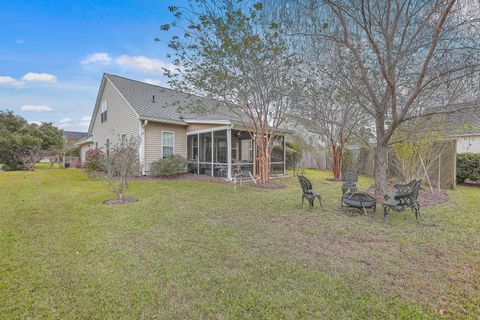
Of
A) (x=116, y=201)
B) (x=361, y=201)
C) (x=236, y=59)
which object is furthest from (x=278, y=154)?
(x=116, y=201)

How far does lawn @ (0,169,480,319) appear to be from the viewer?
2.50 meters

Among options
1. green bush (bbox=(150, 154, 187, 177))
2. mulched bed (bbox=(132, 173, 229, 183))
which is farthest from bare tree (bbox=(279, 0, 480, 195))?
green bush (bbox=(150, 154, 187, 177))

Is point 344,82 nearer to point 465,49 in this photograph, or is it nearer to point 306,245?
point 465,49

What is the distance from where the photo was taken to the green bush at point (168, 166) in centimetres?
1249

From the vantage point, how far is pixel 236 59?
320 inches

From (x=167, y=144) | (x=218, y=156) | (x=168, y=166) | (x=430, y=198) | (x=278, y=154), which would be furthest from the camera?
(x=278, y=154)

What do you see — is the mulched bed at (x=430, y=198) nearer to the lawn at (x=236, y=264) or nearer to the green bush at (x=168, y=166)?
the lawn at (x=236, y=264)

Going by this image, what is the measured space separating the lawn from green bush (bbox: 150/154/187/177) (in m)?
6.23

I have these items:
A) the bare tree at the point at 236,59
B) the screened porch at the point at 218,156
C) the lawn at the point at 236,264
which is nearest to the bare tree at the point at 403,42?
the bare tree at the point at 236,59

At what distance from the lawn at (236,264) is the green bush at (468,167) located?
6544mm

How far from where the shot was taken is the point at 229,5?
262 inches

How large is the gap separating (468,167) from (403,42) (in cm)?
947

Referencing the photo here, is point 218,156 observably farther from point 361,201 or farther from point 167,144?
point 361,201

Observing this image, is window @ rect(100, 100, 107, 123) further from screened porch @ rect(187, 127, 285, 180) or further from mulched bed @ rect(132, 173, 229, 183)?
mulched bed @ rect(132, 173, 229, 183)
